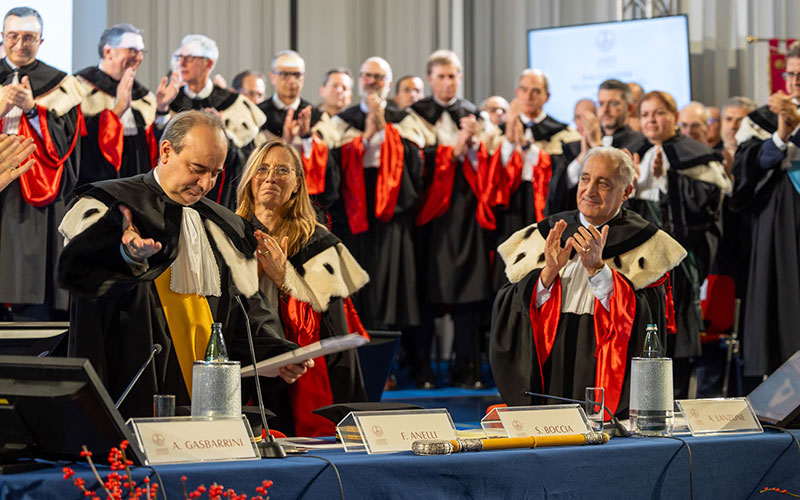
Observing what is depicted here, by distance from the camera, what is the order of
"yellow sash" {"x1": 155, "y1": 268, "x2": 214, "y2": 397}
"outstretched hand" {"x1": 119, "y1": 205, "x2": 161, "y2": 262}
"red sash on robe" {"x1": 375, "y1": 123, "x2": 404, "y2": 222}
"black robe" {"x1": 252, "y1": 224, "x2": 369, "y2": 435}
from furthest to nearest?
1. "red sash on robe" {"x1": 375, "y1": 123, "x2": 404, "y2": 222}
2. "black robe" {"x1": 252, "y1": 224, "x2": 369, "y2": 435}
3. "yellow sash" {"x1": 155, "y1": 268, "x2": 214, "y2": 397}
4. "outstretched hand" {"x1": 119, "y1": 205, "x2": 161, "y2": 262}

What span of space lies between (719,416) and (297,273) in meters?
1.79

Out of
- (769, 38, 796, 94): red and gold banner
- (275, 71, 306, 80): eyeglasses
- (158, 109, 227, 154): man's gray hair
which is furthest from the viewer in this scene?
(769, 38, 796, 94): red and gold banner

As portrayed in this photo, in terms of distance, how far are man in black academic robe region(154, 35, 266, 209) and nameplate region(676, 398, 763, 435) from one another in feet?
14.9

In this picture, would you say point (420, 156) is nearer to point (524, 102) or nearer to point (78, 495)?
point (524, 102)

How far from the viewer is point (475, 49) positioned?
12516mm

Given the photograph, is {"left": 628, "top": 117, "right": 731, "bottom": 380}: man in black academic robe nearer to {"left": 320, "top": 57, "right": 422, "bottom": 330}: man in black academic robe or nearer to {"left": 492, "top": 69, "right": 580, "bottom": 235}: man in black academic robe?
{"left": 492, "top": 69, "right": 580, "bottom": 235}: man in black academic robe

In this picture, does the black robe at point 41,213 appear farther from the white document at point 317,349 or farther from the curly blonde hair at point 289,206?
the white document at point 317,349

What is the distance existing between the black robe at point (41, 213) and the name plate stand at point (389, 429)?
4.42 meters

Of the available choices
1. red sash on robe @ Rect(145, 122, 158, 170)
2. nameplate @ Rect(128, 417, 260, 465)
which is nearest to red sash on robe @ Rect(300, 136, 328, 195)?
red sash on robe @ Rect(145, 122, 158, 170)

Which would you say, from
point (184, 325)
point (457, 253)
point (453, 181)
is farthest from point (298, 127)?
point (184, 325)

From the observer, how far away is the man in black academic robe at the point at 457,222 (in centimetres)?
805

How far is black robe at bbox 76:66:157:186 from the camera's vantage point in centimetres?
703

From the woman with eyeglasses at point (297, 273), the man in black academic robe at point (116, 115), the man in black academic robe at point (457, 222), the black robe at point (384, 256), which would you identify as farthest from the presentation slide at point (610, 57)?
the woman with eyeglasses at point (297, 273)

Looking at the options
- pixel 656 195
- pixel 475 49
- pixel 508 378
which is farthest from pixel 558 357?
pixel 475 49
